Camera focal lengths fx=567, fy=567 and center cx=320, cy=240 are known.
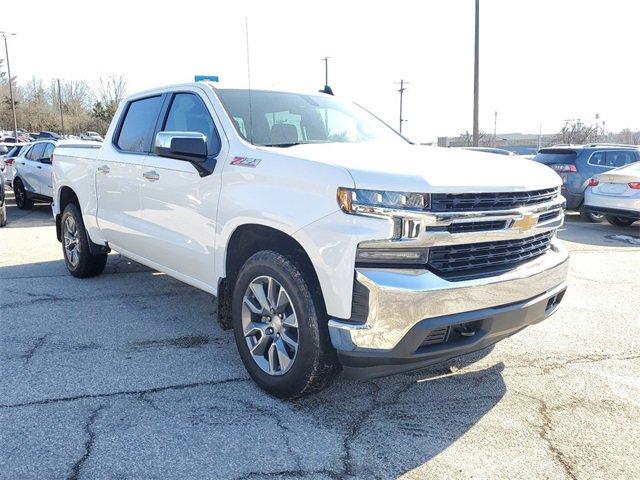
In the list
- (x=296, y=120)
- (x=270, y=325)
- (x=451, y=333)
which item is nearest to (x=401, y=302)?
(x=451, y=333)

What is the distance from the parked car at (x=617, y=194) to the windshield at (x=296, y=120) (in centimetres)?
739

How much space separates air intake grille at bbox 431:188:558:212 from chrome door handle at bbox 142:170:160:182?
8.03ft

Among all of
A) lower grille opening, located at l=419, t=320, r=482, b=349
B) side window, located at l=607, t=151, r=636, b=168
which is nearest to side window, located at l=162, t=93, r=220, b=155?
lower grille opening, located at l=419, t=320, r=482, b=349

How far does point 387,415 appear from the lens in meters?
3.30

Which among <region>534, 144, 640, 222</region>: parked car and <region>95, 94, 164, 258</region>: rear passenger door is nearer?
<region>95, 94, 164, 258</region>: rear passenger door

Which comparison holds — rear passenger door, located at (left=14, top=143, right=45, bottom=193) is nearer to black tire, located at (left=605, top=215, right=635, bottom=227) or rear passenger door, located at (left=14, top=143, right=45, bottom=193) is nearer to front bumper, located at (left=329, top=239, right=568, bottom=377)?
front bumper, located at (left=329, top=239, right=568, bottom=377)

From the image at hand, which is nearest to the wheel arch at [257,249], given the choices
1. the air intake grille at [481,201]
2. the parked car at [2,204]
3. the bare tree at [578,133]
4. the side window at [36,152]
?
the air intake grille at [481,201]

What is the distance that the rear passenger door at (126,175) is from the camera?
4.83 m

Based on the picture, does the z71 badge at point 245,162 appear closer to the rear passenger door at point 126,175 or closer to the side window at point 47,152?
the rear passenger door at point 126,175

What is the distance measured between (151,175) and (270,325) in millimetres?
1822

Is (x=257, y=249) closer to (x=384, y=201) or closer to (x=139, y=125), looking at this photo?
(x=384, y=201)

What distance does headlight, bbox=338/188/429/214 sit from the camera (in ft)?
9.27

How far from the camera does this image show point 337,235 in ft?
9.45

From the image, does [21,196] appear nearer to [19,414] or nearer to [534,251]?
[19,414]
